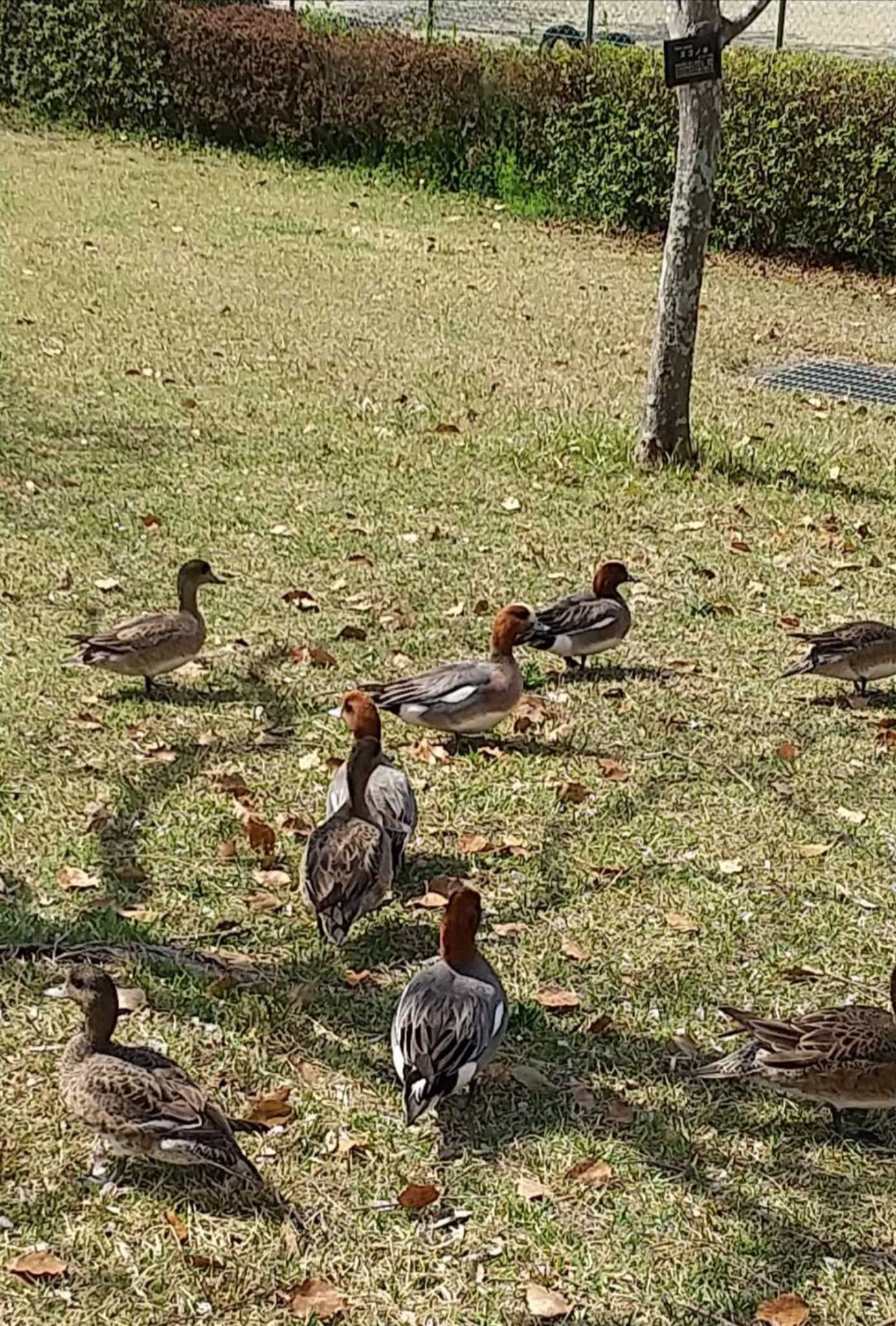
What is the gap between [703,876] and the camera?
4.98 meters

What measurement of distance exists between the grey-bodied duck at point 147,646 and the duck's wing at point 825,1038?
2.71m

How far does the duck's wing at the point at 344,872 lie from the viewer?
439 cm

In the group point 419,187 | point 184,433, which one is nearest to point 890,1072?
point 184,433

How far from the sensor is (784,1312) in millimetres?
3354

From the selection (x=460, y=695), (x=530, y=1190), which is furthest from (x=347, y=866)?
(x=460, y=695)

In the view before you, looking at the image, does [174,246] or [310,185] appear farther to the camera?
[310,185]

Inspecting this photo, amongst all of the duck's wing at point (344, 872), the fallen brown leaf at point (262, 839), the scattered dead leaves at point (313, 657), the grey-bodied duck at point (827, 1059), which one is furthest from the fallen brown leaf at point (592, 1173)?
the scattered dead leaves at point (313, 657)

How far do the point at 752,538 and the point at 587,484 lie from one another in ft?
3.32

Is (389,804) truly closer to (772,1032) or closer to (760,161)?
(772,1032)

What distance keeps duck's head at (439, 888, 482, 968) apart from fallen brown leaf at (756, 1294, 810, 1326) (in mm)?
1084

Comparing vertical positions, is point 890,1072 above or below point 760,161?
below

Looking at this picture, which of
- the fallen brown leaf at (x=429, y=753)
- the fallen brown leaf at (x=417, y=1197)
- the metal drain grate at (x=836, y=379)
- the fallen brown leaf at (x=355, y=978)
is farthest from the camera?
the metal drain grate at (x=836, y=379)

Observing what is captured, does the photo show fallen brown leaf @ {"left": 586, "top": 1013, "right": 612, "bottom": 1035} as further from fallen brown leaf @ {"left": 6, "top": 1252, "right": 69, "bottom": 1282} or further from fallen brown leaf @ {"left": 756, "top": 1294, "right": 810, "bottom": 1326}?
fallen brown leaf @ {"left": 6, "top": 1252, "right": 69, "bottom": 1282}

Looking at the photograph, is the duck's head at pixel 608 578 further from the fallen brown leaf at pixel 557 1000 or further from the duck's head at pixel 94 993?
A: the duck's head at pixel 94 993
